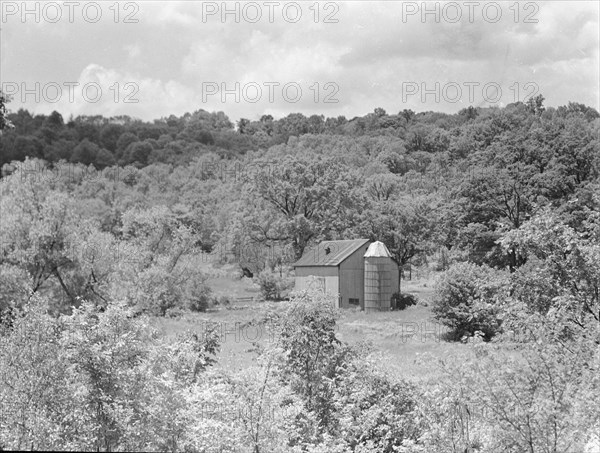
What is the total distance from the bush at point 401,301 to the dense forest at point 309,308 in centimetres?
520

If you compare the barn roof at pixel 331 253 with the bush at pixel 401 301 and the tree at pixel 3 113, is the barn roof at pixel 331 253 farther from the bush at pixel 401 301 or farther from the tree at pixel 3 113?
the tree at pixel 3 113

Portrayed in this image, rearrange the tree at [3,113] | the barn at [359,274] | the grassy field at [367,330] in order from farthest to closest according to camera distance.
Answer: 1. the barn at [359,274]
2. the grassy field at [367,330]
3. the tree at [3,113]

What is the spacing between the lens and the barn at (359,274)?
46.6 metres

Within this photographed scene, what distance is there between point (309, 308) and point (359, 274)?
3269cm

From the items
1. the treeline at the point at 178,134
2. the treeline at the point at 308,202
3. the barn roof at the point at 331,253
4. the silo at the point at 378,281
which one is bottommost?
the silo at the point at 378,281

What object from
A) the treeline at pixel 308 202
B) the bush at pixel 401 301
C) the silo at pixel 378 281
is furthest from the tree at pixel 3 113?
the bush at pixel 401 301

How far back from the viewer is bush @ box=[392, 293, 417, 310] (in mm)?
46812

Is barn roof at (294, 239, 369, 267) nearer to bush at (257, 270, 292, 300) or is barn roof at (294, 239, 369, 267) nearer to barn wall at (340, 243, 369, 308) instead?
barn wall at (340, 243, 369, 308)

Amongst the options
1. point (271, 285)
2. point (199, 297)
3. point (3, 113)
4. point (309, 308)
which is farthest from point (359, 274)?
point (3, 113)

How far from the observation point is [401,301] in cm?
4722

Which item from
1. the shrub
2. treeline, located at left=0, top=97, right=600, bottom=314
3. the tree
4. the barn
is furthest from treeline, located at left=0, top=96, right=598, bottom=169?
the tree

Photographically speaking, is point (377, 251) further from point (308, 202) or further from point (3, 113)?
point (3, 113)

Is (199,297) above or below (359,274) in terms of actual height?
below

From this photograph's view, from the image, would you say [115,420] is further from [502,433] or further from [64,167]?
[64,167]
